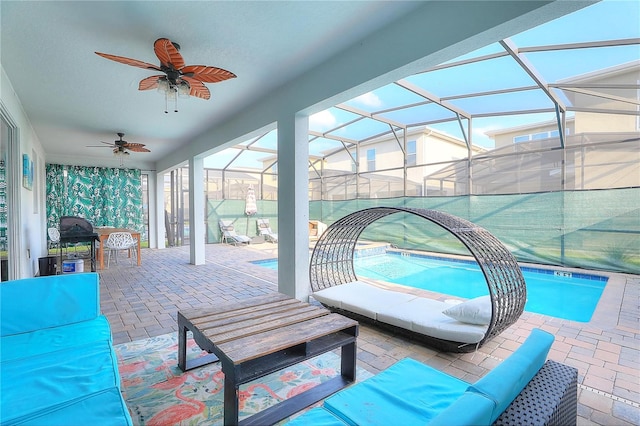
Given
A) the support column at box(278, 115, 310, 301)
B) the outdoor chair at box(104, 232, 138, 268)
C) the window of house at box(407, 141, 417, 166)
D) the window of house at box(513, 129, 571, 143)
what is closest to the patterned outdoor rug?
the support column at box(278, 115, 310, 301)

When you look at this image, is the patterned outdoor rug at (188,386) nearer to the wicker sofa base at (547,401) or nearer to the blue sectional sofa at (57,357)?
the blue sectional sofa at (57,357)

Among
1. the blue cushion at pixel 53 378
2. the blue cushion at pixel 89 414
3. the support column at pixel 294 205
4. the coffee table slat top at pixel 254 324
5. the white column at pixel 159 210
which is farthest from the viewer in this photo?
the white column at pixel 159 210

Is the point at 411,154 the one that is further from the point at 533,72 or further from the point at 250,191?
the point at 250,191

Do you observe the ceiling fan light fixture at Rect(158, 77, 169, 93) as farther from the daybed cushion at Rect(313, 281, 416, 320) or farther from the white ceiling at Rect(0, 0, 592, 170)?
the daybed cushion at Rect(313, 281, 416, 320)

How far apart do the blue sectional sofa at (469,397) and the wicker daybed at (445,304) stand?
0.56 metres

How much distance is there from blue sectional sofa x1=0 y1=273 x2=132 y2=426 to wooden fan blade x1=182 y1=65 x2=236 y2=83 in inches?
76.6

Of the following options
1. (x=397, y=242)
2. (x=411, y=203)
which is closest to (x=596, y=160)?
(x=411, y=203)

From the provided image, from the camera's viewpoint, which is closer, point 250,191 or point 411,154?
point 411,154

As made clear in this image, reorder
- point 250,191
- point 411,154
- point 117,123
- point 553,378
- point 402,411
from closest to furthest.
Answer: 1. point 553,378
2. point 402,411
3. point 117,123
4. point 411,154
5. point 250,191

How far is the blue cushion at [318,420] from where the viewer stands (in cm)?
149

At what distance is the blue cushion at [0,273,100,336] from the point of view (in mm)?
2035

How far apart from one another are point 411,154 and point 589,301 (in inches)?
217

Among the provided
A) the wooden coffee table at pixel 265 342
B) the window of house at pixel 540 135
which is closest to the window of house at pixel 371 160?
the window of house at pixel 540 135

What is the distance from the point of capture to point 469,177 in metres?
7.31
